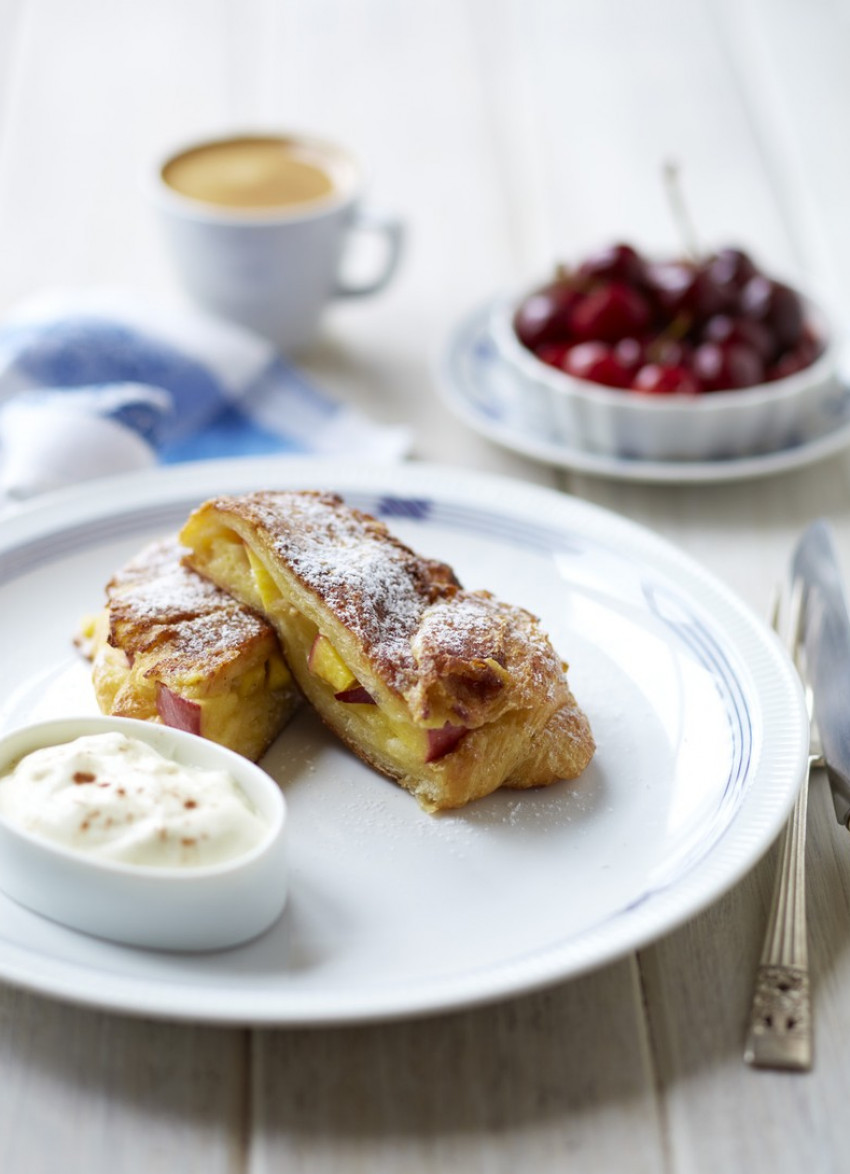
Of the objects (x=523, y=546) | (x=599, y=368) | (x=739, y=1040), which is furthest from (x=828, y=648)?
(x=599, y=368)

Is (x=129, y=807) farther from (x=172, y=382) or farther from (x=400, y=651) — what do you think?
(x=172, y=382)

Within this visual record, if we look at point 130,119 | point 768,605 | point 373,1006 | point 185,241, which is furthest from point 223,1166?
point 130,119

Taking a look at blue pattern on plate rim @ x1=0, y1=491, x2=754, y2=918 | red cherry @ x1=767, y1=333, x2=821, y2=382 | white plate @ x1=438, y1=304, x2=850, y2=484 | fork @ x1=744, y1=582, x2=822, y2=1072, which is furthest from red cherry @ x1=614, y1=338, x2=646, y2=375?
fork @ x1=744, y1=582, x2=822, y2=1072

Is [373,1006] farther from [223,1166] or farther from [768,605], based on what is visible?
[768,605]

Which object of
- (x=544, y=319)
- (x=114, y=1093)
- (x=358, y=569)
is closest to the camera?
(x=114, y=1093)

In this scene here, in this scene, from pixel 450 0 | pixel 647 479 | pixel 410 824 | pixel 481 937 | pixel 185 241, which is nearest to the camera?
pixel 481 937

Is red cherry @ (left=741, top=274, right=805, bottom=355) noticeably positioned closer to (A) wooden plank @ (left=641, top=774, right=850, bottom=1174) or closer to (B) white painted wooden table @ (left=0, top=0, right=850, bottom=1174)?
(B) white painted wooden table @ (left=0, top=0, right=850, bottom=1174)
